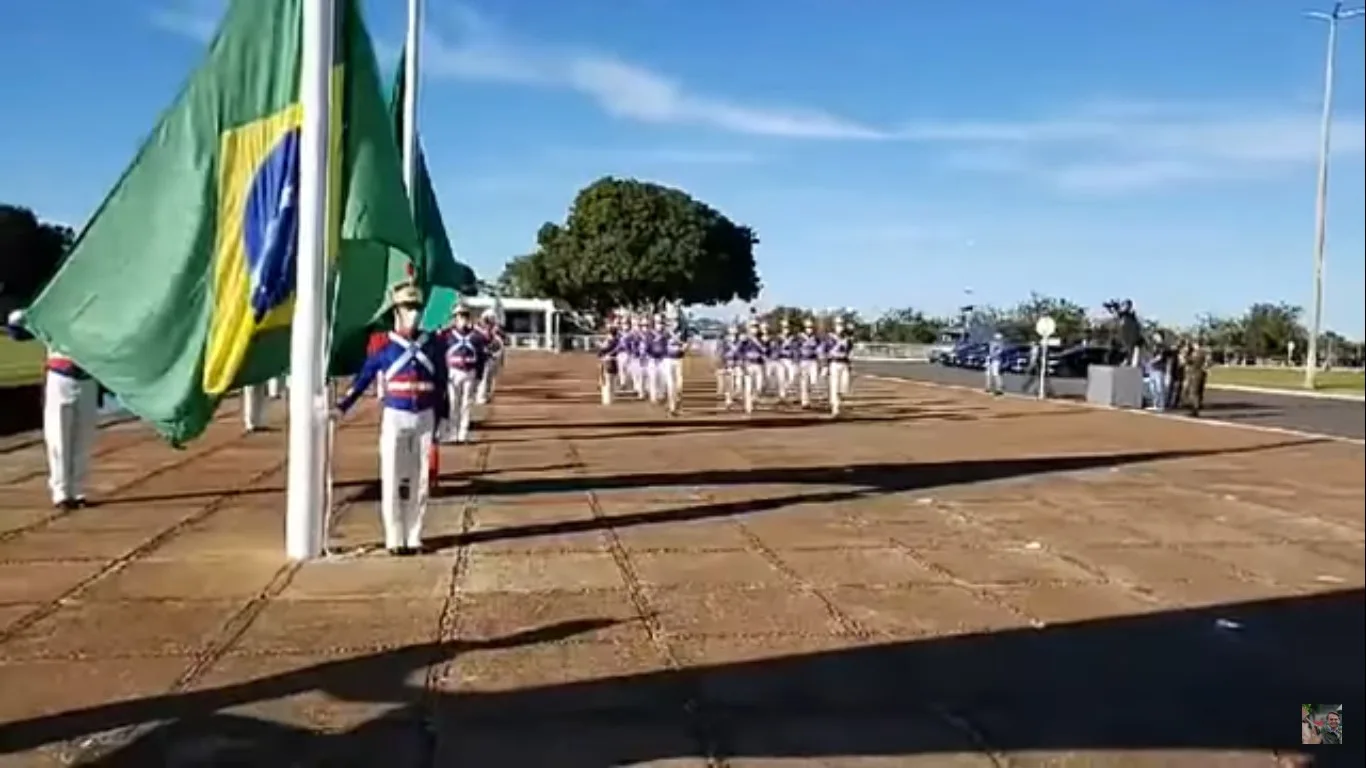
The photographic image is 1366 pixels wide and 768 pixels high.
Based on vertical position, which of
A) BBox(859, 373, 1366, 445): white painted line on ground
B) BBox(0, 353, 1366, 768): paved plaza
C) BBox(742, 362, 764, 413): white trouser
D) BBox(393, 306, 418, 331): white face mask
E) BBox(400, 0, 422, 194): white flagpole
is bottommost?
BBox(859, 373, 1366, 445): white painted line on ground

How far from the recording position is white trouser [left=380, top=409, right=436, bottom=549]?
10.2 m

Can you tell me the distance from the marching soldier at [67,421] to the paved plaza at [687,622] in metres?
0.38

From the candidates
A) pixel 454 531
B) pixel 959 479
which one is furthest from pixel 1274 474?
pixel 454 531

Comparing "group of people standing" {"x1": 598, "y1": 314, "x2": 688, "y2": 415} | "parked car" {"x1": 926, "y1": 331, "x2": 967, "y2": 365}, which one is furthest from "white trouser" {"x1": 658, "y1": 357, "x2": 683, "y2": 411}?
"parked car" {"x1": 926, "y1": 331, "x2": 967, "y2": 365}

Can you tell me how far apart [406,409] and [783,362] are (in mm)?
24870

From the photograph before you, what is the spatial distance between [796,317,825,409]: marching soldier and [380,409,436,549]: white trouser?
878 inches

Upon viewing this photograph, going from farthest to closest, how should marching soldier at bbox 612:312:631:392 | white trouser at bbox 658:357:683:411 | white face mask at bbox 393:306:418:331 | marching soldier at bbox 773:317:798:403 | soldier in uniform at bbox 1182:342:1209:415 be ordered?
1. marching soldier at bbox 612:312:631:392
2. marching soldier at bbox 773:317:798:403
3. soldier in uniform at bbox 1182:342:1209:415
4. white trouser at bbox 658:357:683:411
5. white face mask at bbox 393:306:418:331

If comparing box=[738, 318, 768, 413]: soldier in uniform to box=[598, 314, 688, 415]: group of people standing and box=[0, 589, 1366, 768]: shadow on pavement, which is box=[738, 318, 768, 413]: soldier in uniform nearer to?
box=[598, 314, 688, 415]: group of people standing

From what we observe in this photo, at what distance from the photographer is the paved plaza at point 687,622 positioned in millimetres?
5922

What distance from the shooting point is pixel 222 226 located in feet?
34.0

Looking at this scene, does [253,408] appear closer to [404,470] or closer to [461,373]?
[461,373]

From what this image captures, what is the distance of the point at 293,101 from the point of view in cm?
1045

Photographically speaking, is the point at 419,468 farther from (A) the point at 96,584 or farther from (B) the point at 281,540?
(A) the point at 96,584

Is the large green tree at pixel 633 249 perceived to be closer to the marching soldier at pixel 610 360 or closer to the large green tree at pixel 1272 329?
the marching soldier at pixel 610 360
